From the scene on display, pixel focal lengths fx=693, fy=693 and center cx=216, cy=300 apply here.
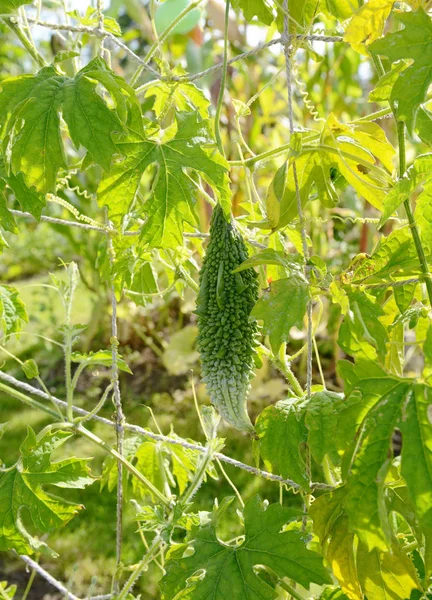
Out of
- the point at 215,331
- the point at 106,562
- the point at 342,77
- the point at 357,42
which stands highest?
the point at 342,77

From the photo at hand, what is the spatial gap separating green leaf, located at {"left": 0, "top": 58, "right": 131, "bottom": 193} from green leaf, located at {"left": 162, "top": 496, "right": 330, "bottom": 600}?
0.56m

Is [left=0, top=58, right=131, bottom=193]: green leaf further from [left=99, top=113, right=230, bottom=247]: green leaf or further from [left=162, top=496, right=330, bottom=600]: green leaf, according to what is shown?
[left=162, top=496, right=330, bottom=600]: green leaf

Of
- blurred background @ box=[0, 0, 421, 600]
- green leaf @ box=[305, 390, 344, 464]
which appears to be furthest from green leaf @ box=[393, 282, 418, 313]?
blurred background @ box=[0, 0, 421, 600]

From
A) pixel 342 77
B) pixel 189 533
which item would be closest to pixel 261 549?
pixel 189 533

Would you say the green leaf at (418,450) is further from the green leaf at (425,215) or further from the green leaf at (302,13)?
the green leaf at (302,13)

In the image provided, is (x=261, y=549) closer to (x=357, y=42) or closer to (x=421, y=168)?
(x=421, y=168)

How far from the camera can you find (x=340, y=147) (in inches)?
39.0

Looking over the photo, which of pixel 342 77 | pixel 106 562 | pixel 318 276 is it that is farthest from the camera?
pixel 342 77

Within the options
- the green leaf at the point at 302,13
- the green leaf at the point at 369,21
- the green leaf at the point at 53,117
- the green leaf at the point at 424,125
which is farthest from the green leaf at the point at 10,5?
the green leaf at the point at 424,125

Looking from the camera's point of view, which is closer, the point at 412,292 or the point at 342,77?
the point at 412,292

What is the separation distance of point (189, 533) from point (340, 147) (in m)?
0.62

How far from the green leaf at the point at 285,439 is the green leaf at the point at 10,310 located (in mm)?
671

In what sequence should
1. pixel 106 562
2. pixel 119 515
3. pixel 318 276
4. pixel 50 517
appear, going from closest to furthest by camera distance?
pixel 318 276 → pixel 50 517 → pixel 119 515 → pixel 106 562

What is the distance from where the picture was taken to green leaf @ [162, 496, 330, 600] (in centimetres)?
97
